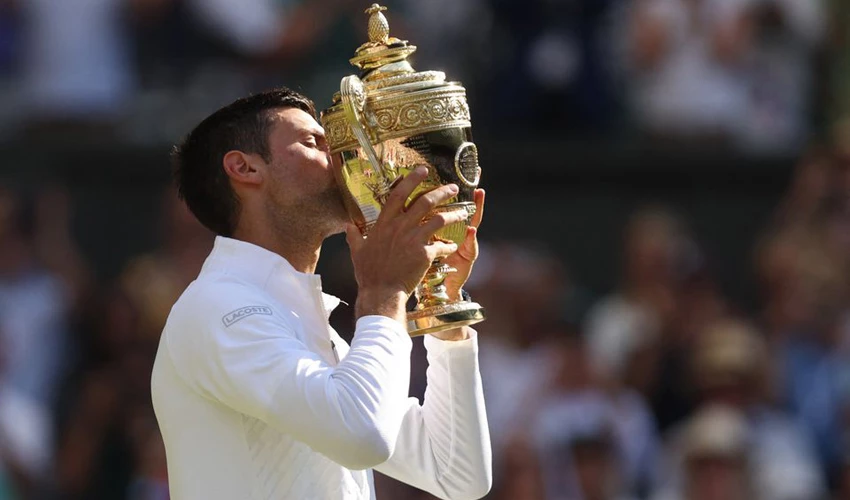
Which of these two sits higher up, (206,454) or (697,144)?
(697,144)

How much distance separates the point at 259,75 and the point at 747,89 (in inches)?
109

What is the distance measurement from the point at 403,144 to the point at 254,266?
435 millimetres

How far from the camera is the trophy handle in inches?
156

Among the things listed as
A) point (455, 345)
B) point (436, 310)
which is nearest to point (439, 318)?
point (436, 310)

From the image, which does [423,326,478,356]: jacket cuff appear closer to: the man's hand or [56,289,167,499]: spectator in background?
the man's hand

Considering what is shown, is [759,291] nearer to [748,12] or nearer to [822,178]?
[822,178]

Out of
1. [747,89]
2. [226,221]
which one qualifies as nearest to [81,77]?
[747,89]

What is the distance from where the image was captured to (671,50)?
10180mm

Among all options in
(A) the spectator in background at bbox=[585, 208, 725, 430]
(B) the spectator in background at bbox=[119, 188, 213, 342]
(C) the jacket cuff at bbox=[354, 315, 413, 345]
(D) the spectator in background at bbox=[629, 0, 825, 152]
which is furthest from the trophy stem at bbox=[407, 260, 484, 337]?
(D) the spectator in background at bbox=[629, 0, 825, 152]

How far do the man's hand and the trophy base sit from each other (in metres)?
0.17

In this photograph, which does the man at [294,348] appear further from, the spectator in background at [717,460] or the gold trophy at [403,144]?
the spectator in background at [717,460]

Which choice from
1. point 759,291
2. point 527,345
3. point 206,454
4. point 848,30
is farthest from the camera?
point 848,30

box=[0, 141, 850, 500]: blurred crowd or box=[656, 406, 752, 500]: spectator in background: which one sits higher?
box=[0, 141, 850, 500]: blurred crowd

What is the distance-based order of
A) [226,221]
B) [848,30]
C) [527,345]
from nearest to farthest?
[226,221] < [527,345] < [848,30]
